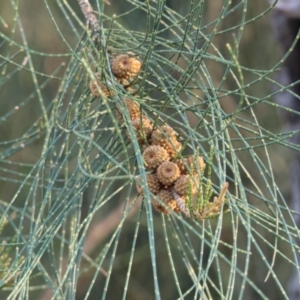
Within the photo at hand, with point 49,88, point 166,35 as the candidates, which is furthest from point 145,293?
point 166,35

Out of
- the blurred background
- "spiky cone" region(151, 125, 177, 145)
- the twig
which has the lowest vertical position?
the blurred background

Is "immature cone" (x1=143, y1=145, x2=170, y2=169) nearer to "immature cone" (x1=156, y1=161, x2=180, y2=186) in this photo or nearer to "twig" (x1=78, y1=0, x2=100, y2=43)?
"immature cone" (x1=156, y1=161, x2=180, y2=186)

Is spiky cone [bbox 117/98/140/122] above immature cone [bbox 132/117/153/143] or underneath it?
above

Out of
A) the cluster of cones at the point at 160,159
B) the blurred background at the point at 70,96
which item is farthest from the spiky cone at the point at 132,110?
the blurred background at the point at 70,96

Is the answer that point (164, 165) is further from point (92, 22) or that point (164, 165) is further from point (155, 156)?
point (92, 22)

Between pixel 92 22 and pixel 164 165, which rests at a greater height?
pixel 92 22

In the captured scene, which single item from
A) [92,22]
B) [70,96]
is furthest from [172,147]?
[70,96]

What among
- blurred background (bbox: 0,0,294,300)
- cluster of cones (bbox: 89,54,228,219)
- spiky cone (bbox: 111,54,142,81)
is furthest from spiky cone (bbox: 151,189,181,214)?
blurred background (bbox: 0,0,294,300)

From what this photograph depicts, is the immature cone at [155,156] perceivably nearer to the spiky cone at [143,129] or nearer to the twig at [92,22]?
the spiky cone at [143,129]

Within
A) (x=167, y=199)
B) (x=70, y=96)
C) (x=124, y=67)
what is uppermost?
(x=124, y=67)
